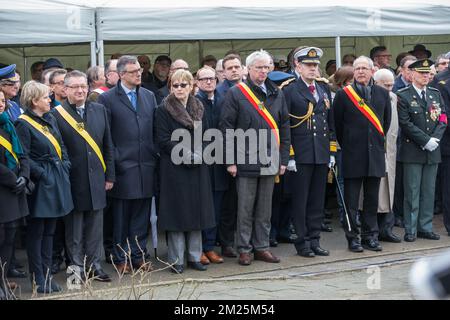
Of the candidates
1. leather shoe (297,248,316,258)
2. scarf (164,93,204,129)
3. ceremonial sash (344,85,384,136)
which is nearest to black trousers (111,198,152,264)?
scarf (164,93,204,129)

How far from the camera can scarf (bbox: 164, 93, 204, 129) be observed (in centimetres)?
879

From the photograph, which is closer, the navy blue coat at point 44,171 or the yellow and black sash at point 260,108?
the navy blue coat at point 44,171

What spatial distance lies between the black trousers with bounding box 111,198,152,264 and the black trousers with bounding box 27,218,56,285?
0.90 metres

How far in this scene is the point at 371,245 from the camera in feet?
32.8

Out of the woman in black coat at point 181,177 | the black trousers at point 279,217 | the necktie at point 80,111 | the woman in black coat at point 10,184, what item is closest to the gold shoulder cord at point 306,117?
the black trousers at point 279,217

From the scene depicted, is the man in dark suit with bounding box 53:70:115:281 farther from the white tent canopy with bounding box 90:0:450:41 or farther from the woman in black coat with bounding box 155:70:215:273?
the white tent canopy with bounding box 90:0:450:41

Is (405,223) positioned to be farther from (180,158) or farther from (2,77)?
(2,77)

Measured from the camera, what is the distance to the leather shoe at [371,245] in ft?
32.7

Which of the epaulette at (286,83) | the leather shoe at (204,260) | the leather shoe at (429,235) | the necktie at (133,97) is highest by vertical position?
the epaulette at (286,83)

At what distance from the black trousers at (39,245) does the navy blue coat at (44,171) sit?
14cm

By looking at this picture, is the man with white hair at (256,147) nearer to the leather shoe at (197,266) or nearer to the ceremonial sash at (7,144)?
the leather shoe at (197,266)

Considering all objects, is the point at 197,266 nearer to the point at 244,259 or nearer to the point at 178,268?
the point at 178,268

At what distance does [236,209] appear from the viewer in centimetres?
978
